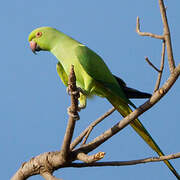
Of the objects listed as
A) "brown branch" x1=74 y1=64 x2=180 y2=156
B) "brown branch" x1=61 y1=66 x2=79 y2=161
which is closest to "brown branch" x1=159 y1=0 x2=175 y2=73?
"brown branch" x1=74 y1=64 x2=180 y2=156

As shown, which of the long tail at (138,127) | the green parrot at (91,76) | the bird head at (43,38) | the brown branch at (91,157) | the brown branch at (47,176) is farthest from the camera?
the bird head at (43,38)

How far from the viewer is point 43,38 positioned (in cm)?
165

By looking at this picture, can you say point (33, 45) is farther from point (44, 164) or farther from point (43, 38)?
point (44, 164)

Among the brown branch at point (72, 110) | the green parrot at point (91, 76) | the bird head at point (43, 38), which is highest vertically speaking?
the bird head at point (43, 38)

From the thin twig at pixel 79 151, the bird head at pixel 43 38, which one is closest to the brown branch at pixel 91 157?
the thin twig at pixel 79 151

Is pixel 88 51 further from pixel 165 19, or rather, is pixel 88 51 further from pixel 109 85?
pixel 165 19

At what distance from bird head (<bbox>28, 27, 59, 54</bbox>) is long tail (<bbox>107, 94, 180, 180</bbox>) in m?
0.43

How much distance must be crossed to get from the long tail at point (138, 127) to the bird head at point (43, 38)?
434 mm

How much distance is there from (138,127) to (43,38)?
688mm

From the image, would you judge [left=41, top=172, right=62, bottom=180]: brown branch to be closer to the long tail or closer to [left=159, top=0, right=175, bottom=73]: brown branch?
the long tail

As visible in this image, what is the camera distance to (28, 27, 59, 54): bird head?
1642mm

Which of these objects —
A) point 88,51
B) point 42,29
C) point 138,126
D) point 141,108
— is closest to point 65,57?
point 88,51

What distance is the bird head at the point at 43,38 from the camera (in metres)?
1.64

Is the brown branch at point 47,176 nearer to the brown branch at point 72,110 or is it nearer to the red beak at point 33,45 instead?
the brown branch at point 72,110
